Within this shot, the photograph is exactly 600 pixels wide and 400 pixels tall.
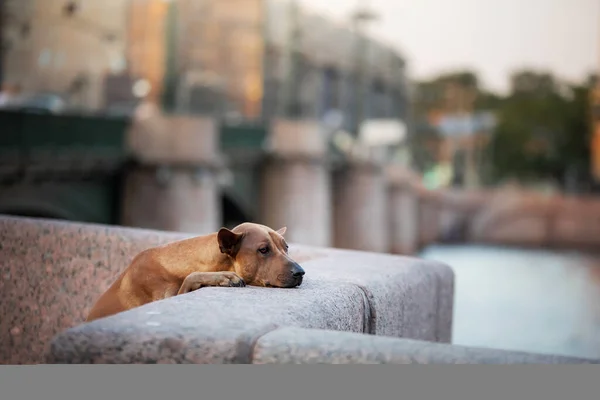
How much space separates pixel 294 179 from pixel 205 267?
1684 cm

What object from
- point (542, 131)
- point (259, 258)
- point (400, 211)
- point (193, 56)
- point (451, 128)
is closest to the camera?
point (259, 258)

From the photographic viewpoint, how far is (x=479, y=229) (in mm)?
45719

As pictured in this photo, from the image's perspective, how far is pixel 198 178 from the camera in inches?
563

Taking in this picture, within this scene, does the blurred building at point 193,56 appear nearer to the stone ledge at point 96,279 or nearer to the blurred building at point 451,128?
the stone ledge at point 96,279

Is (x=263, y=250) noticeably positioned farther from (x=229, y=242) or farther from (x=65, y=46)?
(x=65, y=46)

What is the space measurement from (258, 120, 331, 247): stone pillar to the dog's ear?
16.0 meters

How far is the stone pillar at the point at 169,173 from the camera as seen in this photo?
1373 cm

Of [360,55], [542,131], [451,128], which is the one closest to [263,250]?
[360,55]

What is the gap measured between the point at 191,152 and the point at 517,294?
14075 mm

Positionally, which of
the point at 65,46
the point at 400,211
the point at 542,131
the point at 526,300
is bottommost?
the point at 526,300

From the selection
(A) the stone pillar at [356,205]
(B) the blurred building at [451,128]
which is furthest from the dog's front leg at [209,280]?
(B) the blurred building at [451,128]

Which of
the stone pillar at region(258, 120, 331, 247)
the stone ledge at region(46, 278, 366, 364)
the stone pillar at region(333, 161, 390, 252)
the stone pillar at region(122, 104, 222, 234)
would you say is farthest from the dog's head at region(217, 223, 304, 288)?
the stone pillar at region(333, 161, 390, 252)

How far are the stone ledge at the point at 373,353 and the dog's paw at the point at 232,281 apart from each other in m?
0.69

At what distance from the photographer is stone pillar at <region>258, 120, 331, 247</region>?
63.7 feet
